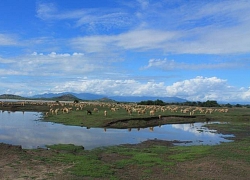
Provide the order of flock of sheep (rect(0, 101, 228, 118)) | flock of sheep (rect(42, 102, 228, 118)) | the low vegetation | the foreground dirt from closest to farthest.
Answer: the foreground dirt
the low vegetation
flock of sheep (rect(42, 102, 228, 118))
flock of sheep (rect(0, 101, 228, 118))

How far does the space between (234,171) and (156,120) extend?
115ft

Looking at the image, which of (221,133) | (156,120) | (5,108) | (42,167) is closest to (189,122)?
(156,120)

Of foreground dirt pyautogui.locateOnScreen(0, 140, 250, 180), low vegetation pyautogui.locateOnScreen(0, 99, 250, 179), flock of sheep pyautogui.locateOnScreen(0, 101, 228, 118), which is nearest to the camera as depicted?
foreground dirt pyautogui.locateOnScreen(0, 140, 250, 180)

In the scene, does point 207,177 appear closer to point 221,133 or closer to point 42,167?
point 42,167

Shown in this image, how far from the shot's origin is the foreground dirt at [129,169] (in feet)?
50.2

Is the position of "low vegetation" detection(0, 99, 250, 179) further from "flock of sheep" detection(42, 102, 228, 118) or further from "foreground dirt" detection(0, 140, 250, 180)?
"flock of sheep" detection(42, 102, 228, 118)

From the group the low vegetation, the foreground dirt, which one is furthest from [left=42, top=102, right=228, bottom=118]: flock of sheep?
the foreground dirt

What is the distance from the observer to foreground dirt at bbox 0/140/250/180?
15.3m

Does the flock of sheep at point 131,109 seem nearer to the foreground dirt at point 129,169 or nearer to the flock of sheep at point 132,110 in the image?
the flock of sheep at point 132,110

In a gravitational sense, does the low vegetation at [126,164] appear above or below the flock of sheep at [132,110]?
below

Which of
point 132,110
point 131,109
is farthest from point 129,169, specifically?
point 131,109

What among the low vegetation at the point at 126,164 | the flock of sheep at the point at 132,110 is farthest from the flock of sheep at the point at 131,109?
the low vegetation at the point at 126,164

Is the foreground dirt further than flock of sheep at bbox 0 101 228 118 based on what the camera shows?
No

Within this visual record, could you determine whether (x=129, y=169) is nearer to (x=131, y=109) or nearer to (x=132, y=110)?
(x=132, y=110)
